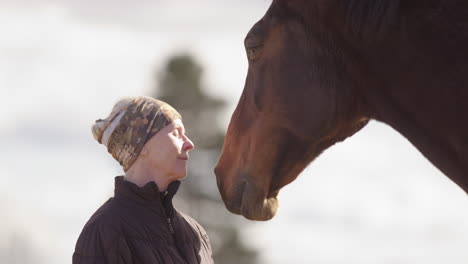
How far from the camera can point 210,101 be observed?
120 ft

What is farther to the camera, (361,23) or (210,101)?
(210,101)

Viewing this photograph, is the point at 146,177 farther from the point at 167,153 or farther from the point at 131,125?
the point at 131,125

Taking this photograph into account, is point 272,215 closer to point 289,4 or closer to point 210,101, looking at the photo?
point 289,4

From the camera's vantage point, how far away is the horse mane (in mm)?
5605

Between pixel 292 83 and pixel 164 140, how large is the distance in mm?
696

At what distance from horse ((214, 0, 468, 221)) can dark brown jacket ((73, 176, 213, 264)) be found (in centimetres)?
35

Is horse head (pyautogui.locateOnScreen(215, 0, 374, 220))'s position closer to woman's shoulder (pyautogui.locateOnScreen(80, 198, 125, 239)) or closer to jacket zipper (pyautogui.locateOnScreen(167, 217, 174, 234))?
jacket zipper (pyautogui.locateOnScreen(167, 217, 174, 234))

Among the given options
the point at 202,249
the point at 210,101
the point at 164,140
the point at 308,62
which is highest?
the point at 210,101

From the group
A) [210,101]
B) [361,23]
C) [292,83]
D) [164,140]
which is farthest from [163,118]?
[210,101]

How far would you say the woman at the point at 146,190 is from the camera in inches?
237

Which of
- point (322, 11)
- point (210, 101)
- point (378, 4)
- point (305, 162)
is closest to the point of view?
point (378, 4)

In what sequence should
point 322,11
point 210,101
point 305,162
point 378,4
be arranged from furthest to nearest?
1. point 210,101
2. point 305,162
3. point 322,11
4. point 378,4

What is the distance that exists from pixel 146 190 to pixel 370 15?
140 cm

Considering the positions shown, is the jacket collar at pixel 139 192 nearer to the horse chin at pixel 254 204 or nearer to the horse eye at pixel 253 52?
the horse chin at pixel 254 204
